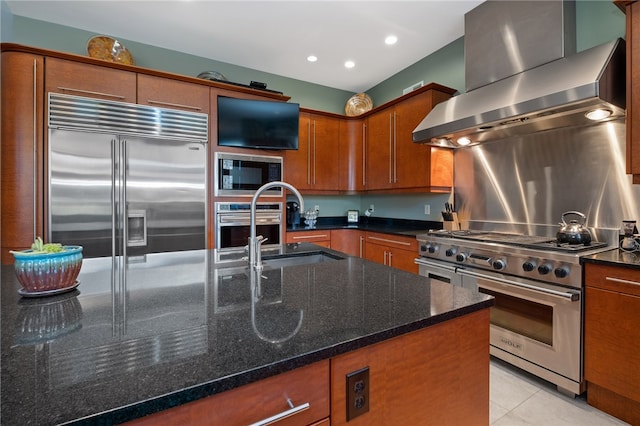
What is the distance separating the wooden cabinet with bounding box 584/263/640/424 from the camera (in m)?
1.58

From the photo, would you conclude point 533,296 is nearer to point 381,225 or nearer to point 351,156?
point 381,225

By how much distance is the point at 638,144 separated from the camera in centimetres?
176

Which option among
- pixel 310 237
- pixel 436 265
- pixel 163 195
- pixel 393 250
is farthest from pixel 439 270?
pixel 163 195

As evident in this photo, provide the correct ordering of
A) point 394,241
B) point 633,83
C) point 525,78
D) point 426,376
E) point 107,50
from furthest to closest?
point 394,241, point 107,50, point 525,78, point 633,83, point 426,376

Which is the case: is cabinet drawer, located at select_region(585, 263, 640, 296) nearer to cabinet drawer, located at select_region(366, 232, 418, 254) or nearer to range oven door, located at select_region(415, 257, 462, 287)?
range oven door, located at select_region(415, 257, 462, 287)

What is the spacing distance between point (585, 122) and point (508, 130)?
48 centimetres

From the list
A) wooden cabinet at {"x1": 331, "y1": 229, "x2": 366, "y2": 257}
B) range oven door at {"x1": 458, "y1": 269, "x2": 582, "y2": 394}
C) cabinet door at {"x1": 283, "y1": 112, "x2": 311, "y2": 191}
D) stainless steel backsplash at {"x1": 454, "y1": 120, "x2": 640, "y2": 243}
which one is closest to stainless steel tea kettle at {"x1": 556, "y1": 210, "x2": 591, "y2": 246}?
stainless steel backsplash at {"x1": 454, "y1": 120, "x2": 640, "y2": 243}

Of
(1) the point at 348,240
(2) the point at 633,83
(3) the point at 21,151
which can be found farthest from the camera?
(1) the point at 348,240

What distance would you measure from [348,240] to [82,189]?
272 centimetres

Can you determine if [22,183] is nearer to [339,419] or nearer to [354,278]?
[354,278]

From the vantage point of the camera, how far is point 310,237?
11.7 feet

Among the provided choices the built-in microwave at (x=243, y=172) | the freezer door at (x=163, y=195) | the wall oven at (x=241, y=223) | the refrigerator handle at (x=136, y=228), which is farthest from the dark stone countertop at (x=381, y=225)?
the refrigerator handle at (x=136, y=228)

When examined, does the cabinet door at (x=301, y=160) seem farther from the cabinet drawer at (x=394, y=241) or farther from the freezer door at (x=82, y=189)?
the freezer door at (x=82, y=189)

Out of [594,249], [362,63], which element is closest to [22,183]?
[362,63]
